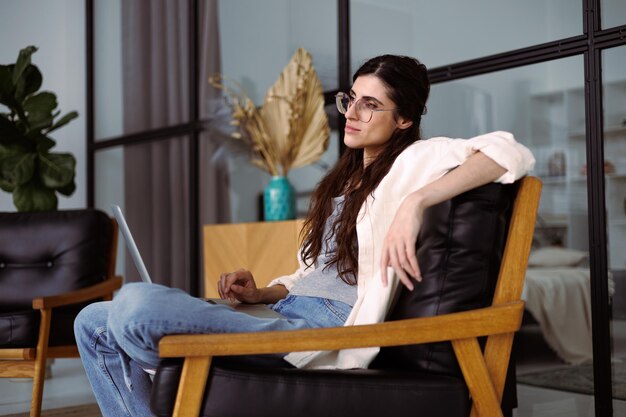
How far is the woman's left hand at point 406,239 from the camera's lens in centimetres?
153

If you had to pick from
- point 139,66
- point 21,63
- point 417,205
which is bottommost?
point 417,205

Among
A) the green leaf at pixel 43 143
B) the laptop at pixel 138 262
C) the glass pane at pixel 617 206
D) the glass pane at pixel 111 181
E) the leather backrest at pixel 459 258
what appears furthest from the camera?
the glass pane at pixel 111 181

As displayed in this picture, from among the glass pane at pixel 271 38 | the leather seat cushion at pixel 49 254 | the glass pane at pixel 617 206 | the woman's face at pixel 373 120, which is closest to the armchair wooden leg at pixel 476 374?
the woman's face at pixel 373 120

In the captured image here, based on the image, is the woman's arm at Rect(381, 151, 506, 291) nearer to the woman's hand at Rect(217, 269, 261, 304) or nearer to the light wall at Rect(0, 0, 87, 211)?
the woman's hand at Rect(217, 269, 261, 304)

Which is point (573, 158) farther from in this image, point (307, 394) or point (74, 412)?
point (74, 412)

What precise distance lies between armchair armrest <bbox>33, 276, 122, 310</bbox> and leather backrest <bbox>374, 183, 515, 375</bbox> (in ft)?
5.63

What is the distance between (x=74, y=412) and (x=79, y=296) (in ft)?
1.63

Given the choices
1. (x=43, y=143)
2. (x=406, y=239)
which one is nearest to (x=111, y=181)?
(x=43, y=143)

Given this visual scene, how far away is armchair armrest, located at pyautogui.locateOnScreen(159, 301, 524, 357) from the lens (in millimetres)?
1485

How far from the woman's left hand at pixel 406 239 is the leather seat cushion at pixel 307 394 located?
0.64 feet

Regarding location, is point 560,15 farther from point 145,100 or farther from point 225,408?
point 145,100

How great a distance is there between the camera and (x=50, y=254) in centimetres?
354

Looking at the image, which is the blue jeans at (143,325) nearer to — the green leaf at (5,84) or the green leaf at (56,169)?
the green leaf at (56,169)

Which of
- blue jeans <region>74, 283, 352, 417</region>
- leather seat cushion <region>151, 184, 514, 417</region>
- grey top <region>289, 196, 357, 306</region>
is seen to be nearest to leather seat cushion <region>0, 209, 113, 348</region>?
blue jeans <region>74, 283, 352, 417</region>
